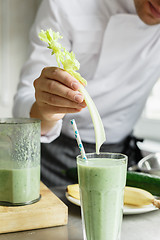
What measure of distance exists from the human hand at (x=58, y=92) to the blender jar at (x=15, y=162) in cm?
10

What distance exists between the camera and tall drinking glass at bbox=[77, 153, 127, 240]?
0.73m

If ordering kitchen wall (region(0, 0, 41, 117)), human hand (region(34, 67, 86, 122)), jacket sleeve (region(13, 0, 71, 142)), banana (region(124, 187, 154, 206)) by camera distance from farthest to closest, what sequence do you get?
1. kitchen wall (region(0, 0, 41, 117))
2. jacket sleeve (region(13, 0, 71, 142))
3. banana (region(124, 187, 154, 206))
4. human hand (region(34, 67, 86, 122))

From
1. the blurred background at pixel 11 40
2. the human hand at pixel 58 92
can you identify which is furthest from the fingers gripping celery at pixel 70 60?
the blurred background at pixel 11 40

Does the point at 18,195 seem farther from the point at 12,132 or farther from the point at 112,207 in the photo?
the point at 112,207

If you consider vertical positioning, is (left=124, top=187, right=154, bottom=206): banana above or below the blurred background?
below

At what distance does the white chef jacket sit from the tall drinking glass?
26.5 inches

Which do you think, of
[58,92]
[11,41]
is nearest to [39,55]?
[58,92]

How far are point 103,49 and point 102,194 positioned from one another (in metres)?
0.85

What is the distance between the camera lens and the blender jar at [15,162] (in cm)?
87

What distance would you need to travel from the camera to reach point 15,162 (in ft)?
2.87

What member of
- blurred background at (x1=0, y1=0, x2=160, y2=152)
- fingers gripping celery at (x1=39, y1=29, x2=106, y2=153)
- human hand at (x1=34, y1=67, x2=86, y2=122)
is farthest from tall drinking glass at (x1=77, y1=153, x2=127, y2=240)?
blurred background at (x1=0, y1=0, x2=160, y2=152)

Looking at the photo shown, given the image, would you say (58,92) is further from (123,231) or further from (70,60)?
(123,231)

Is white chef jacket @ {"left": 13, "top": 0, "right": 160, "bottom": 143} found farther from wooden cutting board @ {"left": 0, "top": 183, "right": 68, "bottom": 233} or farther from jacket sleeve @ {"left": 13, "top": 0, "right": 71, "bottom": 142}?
wooden cutting board @ {"left": 0, "top": 183, "right": 68, "bottom": 233}

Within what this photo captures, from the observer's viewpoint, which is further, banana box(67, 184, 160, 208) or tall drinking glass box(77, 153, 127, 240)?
banana box(67, 184, 160, 208)
